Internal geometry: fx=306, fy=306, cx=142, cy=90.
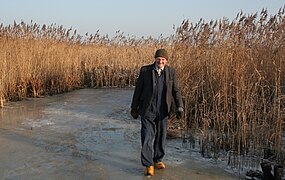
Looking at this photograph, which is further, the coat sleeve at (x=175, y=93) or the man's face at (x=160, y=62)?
the coat sleeve at (x=175, y=93)

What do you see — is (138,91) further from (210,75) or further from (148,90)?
(210,75)

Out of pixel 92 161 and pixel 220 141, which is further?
pixel 220 141

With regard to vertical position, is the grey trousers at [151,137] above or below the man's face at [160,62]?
below

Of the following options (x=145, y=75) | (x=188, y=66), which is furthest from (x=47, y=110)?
(x=145, y=75)

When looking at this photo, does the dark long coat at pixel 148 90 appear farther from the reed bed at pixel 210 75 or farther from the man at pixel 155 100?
the reed bed at pixel 210 75

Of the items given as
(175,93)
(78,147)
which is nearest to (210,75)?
(175,93)

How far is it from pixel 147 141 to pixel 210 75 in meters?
2.81

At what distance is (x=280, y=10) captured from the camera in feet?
19.0

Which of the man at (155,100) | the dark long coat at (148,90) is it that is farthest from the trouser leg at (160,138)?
the dark long coat at (148,90)

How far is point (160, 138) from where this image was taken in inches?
166

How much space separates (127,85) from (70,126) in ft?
21.7

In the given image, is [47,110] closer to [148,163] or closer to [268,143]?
[148,163]

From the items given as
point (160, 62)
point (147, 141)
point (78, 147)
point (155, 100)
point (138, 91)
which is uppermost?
point (160, 62)

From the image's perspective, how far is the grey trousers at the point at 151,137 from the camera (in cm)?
397
